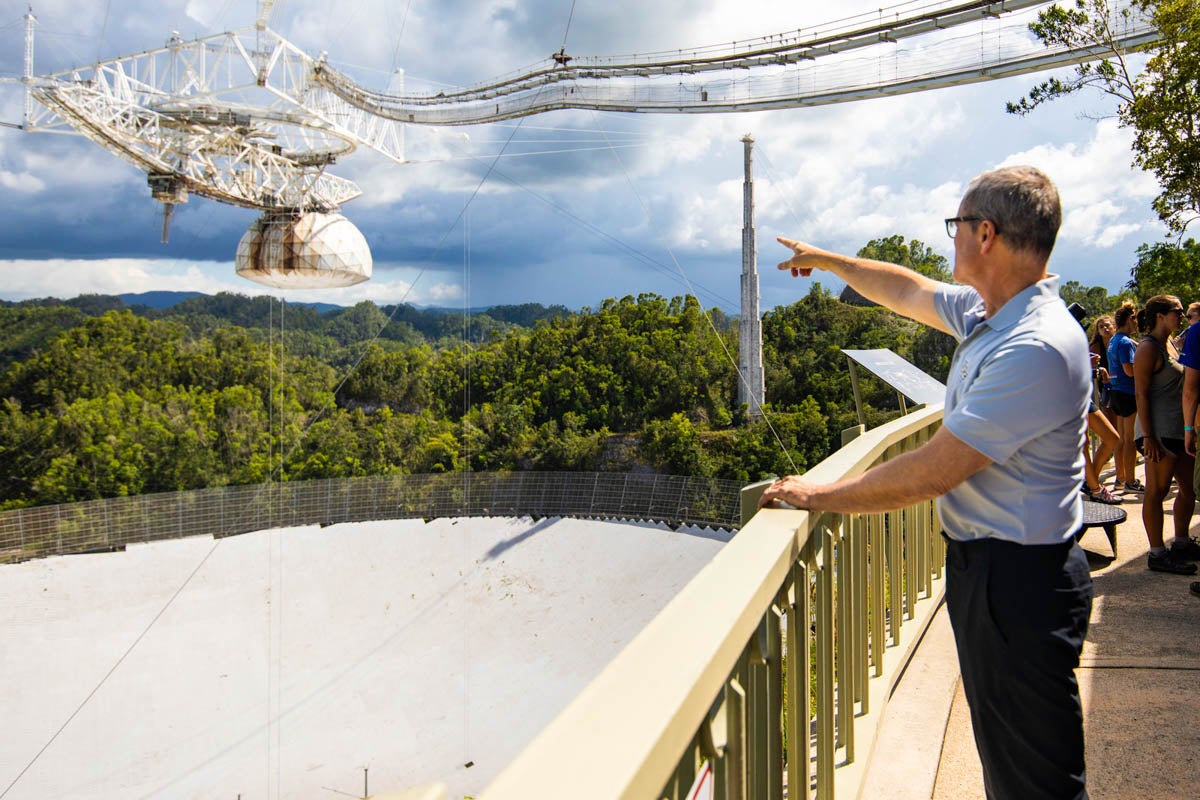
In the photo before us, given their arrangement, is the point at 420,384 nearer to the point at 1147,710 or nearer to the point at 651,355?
the point at 651,355

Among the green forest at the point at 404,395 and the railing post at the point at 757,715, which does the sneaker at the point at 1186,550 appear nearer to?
the railing post at the point at 757,715

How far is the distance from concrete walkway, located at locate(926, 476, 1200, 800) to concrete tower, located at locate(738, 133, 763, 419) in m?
26.0

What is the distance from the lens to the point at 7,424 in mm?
30422

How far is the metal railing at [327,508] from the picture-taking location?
68.7 feet

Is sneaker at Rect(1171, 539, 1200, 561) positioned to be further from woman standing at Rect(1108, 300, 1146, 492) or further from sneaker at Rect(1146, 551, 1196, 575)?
woman standing at Rect(1108, 300, 1146, 492)

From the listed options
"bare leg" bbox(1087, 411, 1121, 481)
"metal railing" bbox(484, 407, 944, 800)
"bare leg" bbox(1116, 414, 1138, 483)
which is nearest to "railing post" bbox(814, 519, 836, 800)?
"metal railing" bbox(484, 407, 944, 800)

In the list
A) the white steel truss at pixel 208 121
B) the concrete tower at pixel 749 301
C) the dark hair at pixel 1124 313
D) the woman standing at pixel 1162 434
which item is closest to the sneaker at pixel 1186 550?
the woman standing at pixel 1162 434

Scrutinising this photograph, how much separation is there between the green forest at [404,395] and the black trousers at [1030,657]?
2880 centimetres

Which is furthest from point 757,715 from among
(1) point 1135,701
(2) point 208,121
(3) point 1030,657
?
(2) point 208,121

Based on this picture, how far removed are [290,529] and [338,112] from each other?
34.4 ft

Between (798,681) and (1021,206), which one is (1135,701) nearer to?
(798,681)

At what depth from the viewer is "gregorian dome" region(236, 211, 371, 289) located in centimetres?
1499

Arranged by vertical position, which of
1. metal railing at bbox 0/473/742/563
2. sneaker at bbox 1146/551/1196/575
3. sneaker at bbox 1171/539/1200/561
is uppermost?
sneaker at bbox 1171/539/1200/561

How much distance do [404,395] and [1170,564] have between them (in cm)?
4006
